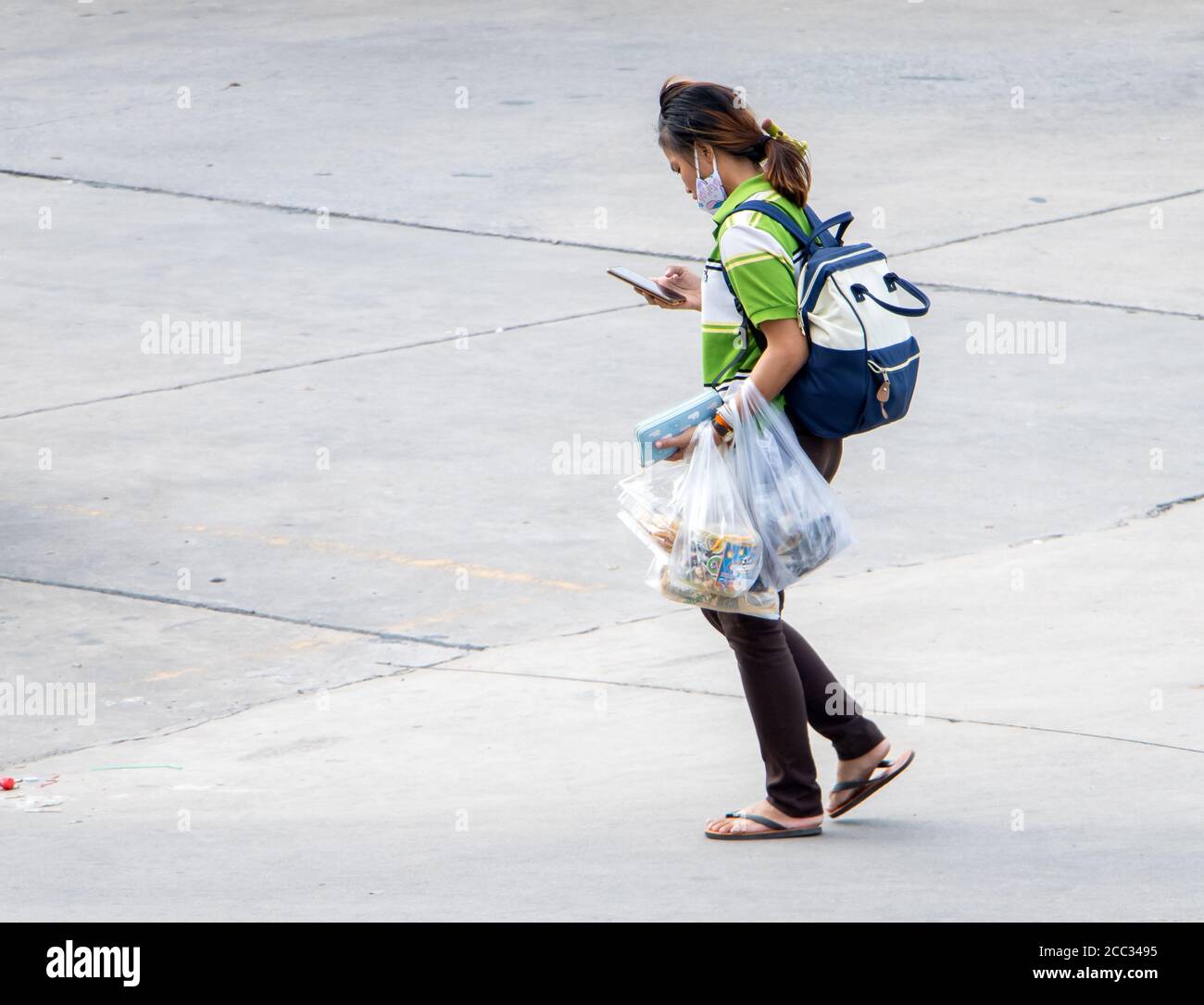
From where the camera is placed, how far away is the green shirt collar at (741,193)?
15.4ft

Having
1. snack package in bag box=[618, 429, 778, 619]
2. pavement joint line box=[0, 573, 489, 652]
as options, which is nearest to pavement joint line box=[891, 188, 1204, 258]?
pavement joint line box=[0, 573, 489, 652]

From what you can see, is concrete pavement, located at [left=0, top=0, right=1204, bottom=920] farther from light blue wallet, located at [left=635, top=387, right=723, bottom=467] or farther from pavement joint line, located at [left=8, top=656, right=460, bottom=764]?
light blue wallet, located at [left=635, top=387, right=723, bottom=467]

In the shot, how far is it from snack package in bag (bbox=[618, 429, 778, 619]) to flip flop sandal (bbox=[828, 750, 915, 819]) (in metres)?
0.51

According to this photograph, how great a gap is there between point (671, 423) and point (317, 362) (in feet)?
17.3

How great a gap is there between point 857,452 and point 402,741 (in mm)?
3106

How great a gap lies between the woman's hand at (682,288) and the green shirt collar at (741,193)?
0.25m

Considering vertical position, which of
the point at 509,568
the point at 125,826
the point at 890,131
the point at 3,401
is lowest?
the point at 125,826

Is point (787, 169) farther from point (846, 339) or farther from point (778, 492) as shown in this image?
point (778, 492)

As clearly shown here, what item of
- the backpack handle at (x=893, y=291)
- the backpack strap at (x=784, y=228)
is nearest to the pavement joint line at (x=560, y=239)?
the backpack handle at (x=893, y=291)

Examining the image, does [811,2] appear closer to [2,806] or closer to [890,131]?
[890,131]

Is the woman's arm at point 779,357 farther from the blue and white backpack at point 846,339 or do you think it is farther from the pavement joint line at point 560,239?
the pavement joint line at point 560,239

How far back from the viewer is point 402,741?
5918mm

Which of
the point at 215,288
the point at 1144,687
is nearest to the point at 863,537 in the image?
the point at 1144,687

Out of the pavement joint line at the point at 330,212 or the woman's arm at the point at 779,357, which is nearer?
the woman's arm at the point at 779,357
